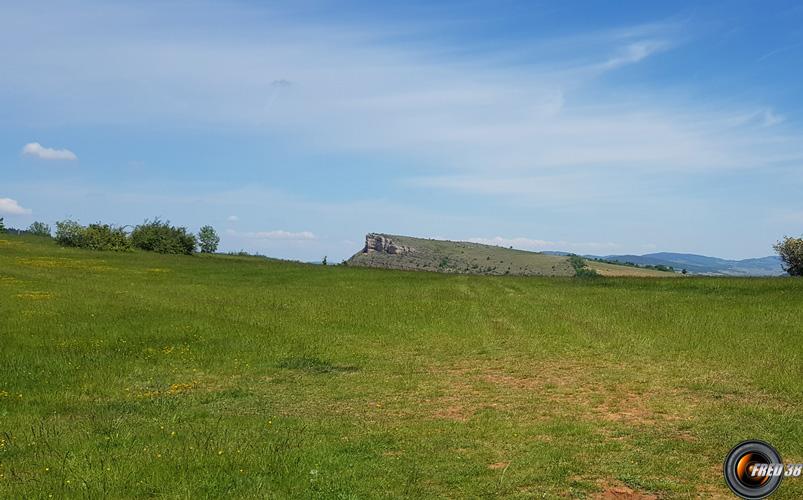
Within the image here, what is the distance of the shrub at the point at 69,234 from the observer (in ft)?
348

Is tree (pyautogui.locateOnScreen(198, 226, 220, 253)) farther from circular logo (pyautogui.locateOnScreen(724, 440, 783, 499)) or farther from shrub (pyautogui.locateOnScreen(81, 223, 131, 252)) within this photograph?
circular logo (pyautogui.locateOnScreen(724, 440, 783, 499))

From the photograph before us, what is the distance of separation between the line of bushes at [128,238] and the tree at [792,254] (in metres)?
98.2

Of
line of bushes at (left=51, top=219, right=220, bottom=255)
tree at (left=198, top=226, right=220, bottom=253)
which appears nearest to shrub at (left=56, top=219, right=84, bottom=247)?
line of bushes at (left=51, top=219, right=220, bottom=255)

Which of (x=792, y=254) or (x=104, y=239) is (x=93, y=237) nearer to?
(x=104, y=239)

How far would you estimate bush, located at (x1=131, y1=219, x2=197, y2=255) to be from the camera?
110m

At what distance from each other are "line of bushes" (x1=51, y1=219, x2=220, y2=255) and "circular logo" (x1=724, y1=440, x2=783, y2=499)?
108 m

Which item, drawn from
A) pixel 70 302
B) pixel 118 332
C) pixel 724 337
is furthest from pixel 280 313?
pixel 724 337

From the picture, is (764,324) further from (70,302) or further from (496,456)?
(70,302)

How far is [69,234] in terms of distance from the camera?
108 meters

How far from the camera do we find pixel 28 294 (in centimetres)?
4194

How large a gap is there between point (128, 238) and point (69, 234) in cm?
1075

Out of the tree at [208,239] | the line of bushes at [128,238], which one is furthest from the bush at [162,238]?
the tree at [208,239]

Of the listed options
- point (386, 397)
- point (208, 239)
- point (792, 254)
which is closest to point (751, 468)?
point (386, 397)

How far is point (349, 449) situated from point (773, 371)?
14770 mm
